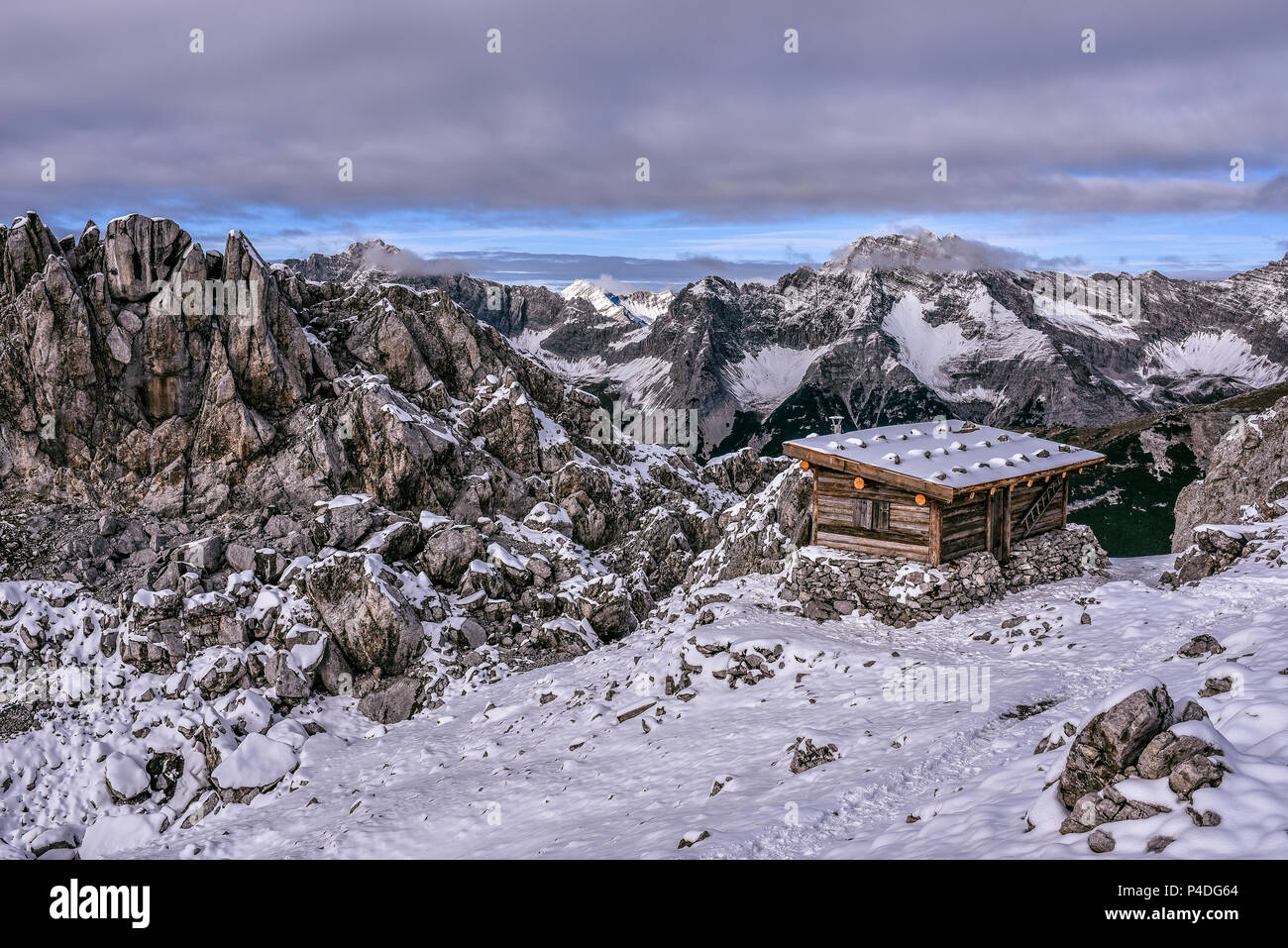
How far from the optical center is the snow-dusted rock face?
37.6m

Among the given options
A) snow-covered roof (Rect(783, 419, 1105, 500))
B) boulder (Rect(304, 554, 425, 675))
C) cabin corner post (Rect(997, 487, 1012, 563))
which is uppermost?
snow-covered roof (Rect(783, 419, 1105, 500))

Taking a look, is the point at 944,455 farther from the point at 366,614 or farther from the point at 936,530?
the point at 366,614

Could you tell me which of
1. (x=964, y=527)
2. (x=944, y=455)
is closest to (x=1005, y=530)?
(x=964, y=527)

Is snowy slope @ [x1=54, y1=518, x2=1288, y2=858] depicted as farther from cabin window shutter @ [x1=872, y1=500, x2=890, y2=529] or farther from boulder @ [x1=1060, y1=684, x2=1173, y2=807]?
cabin window shutter @ [x1=872, y1=500, x2=890, y2=529]

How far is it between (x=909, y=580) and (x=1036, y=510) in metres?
7.86

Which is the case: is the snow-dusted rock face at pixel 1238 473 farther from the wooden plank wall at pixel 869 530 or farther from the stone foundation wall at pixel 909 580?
the wooden plank wall at pixel 869 530

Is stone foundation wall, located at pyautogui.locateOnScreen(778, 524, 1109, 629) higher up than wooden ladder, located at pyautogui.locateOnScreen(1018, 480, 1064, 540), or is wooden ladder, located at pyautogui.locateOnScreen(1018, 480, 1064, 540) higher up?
wooden ladder, located at pyautogui.locateOnScreen(1018, 480, 1064, 540)

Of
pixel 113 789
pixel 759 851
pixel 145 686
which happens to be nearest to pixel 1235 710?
pixel 759 851

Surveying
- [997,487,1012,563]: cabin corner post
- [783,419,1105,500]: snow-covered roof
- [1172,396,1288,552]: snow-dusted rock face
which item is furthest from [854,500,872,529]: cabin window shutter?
[1172,396,1288,552]: snow-dusted rock face

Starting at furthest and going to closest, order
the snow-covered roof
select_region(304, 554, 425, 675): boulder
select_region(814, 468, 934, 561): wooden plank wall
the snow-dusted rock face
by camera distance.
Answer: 1. the snow-dusted rock face
2. select_region(304, 554, 425, 675): boulder
3. select_region(814, 468, 934, 561): wooden plank wall
4. the snow-covered roof

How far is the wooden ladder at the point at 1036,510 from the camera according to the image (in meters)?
27.9

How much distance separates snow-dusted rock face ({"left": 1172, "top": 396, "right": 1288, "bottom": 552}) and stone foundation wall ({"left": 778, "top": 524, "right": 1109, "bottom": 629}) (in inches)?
654

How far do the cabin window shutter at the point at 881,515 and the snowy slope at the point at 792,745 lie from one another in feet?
13.0
